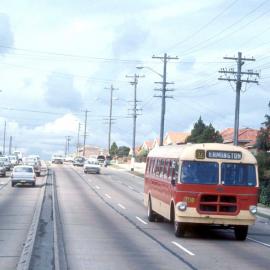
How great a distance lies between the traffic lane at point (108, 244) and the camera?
1547 centimetres

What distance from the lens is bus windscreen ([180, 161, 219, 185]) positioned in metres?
21.5

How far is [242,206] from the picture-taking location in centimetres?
2131

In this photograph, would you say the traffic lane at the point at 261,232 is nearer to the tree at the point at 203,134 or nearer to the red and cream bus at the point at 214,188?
the red and cream bus at the point at 214,188

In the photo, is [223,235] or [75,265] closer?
[75,265]

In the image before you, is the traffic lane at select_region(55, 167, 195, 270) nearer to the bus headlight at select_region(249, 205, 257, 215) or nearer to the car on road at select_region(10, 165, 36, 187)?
the bus headlight at select_region(249, 205, 257, 215)

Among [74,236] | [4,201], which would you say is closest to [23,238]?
[74,236]

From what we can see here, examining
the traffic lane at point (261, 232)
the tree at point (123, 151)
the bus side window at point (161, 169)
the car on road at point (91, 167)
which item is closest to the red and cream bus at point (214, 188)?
the traffic lane at point (261, 232)

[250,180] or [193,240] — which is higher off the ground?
[250,180]

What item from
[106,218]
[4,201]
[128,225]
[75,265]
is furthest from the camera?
[4,201]

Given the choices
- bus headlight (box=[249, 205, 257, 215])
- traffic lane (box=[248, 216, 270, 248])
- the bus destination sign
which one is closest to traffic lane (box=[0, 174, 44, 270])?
the bus destination sign

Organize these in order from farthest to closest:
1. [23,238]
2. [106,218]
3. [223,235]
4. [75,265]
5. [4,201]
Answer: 1. [4,201]
2. [106,218]
3. [223,235]
4. [23,238]
5. [75,265]

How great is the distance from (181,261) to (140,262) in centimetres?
95

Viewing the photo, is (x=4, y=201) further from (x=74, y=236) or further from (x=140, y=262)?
(x=140, y=262)

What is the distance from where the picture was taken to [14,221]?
26.5 m
